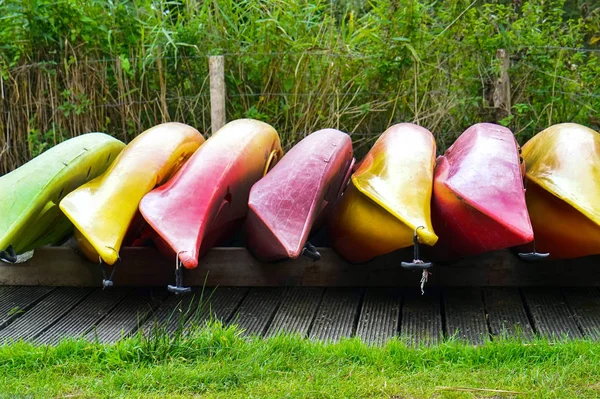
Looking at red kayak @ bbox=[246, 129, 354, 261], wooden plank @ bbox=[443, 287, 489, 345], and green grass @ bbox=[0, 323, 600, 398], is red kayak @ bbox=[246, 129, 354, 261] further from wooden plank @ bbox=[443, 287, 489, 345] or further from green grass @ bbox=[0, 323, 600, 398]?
wooden plank @ bbox=[443, 287, 489, 345]

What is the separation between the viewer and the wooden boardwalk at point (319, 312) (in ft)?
10.6

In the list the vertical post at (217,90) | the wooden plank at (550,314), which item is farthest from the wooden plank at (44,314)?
the wooden plank at (550,314)

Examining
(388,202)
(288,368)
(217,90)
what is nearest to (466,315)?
(388,202)

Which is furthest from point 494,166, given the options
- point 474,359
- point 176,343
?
point 176,343

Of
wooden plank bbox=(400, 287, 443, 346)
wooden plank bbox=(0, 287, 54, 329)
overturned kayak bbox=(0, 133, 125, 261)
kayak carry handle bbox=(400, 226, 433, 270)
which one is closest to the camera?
kayak carry handle bbox=(400, 226, 433, 270)

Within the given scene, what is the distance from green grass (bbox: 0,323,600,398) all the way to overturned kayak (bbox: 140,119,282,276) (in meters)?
0.42

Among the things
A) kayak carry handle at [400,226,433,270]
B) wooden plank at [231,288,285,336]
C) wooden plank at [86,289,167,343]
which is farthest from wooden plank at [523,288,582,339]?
wooden plank at [86,289,167,343]

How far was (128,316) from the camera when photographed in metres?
3.50

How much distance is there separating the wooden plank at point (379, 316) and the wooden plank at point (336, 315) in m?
0.05

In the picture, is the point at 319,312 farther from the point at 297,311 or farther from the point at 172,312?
the point at 172,312

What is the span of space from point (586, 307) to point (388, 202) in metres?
1.09

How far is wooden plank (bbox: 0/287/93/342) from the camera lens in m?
3.30

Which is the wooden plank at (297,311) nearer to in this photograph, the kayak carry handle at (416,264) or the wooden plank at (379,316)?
the wooden plank at (379,316)

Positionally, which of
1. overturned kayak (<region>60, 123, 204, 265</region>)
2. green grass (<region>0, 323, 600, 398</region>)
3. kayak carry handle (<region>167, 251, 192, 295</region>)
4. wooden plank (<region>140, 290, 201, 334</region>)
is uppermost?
overturned kayak (<region>60, 123, 204, 265</region>)
